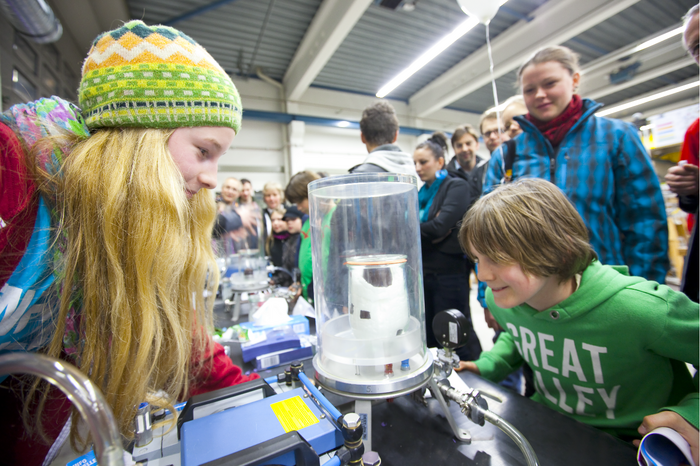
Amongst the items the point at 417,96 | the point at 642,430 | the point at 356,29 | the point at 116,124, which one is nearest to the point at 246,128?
the point at 356,29

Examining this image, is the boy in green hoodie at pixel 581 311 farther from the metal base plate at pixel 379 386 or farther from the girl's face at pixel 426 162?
the girl's face at pixel 426 162

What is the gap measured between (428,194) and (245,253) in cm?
164

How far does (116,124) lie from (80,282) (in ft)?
1.01

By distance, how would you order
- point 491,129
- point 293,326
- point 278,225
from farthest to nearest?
point 278,225
point 491,129
point 293,326

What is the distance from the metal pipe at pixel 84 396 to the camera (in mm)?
279

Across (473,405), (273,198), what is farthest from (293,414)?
(273,198)

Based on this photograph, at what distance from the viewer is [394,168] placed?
1.61 m

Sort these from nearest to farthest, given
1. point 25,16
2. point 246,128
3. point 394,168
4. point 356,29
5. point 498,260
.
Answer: point 498,260 < point 394,168 < point 25,16 < point 356,29 < point 246,128

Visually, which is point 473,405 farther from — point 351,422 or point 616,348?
point 616,348

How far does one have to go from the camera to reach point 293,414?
21.4 inches

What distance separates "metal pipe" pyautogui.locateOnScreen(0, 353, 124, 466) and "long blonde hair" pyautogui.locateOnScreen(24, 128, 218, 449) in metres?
0.27

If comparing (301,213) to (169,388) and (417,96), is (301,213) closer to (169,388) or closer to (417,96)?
(169,388)

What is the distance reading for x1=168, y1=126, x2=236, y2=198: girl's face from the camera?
624mm

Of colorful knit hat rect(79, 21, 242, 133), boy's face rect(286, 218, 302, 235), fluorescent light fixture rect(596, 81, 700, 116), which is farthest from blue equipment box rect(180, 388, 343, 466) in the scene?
fluorescent light fixture rect(596, 81, 700, 116)
